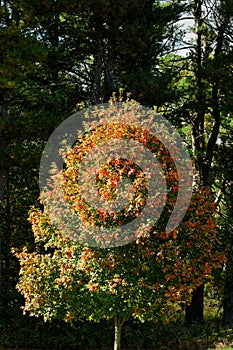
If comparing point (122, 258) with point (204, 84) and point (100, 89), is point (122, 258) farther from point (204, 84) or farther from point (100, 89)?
point (204, 84)

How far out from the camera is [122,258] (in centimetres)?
775

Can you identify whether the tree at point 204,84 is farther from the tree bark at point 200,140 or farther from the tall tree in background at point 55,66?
the tall tree in background at point 55,66

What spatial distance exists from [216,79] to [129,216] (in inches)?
240

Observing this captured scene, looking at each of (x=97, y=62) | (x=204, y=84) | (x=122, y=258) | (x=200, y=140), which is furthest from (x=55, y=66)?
(x=122, y=258)

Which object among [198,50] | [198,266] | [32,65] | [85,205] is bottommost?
[198,266]

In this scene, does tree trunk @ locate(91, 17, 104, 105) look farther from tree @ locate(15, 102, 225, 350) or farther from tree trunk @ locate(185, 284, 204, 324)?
tree trunk @ locate(185, 284, 204, 324)

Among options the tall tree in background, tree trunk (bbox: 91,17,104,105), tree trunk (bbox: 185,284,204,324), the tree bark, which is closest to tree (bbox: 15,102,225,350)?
the tall tree in background

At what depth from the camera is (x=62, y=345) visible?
1187 cm

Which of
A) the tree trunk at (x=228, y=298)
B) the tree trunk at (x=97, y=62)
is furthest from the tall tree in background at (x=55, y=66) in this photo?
the tree trunk at (x=228, y=298)

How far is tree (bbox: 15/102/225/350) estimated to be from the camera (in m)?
7.64

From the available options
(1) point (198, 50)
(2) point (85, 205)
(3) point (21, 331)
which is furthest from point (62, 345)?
(1) point (198, 50)

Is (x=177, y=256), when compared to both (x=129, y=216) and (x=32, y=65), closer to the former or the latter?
(x=129, y=216)

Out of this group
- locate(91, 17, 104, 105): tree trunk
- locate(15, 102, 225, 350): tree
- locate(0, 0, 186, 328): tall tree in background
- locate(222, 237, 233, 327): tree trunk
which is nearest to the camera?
locate(15, 102, 225, 350): tree

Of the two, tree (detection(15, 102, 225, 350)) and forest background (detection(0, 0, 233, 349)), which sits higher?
forest background (detection(0, 0, 233, 349))
